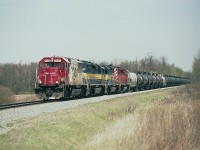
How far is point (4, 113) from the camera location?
1783 centimetres

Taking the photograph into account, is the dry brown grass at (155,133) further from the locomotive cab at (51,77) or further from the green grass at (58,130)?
the locomotive cab at (51,77)

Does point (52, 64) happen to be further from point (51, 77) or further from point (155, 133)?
point (155, 133)

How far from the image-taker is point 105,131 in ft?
53.6

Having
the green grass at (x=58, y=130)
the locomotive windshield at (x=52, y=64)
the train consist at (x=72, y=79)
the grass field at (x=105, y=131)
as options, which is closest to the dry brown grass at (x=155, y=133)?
the grass field at (x=105, y=131)

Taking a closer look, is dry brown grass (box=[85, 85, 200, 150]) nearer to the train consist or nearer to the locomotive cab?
the locomotive cab

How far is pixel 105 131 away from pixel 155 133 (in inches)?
88.5

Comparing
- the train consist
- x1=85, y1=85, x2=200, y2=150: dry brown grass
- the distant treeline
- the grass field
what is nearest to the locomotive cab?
the train consist

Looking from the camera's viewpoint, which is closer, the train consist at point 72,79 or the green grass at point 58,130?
the green grass at point 58,130

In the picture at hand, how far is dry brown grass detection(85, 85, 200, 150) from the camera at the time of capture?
14.6 metres

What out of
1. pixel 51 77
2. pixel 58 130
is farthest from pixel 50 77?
pixel 58 130

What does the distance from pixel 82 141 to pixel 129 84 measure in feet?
114

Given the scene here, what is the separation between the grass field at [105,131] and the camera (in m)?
12.8

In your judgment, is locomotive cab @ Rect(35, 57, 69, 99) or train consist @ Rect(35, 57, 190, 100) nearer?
locomotive cab @ Rect(35, 57, 69, 99)

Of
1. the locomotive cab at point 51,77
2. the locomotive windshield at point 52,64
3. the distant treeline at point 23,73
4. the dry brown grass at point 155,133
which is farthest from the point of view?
the distant treeline at point 23,73
